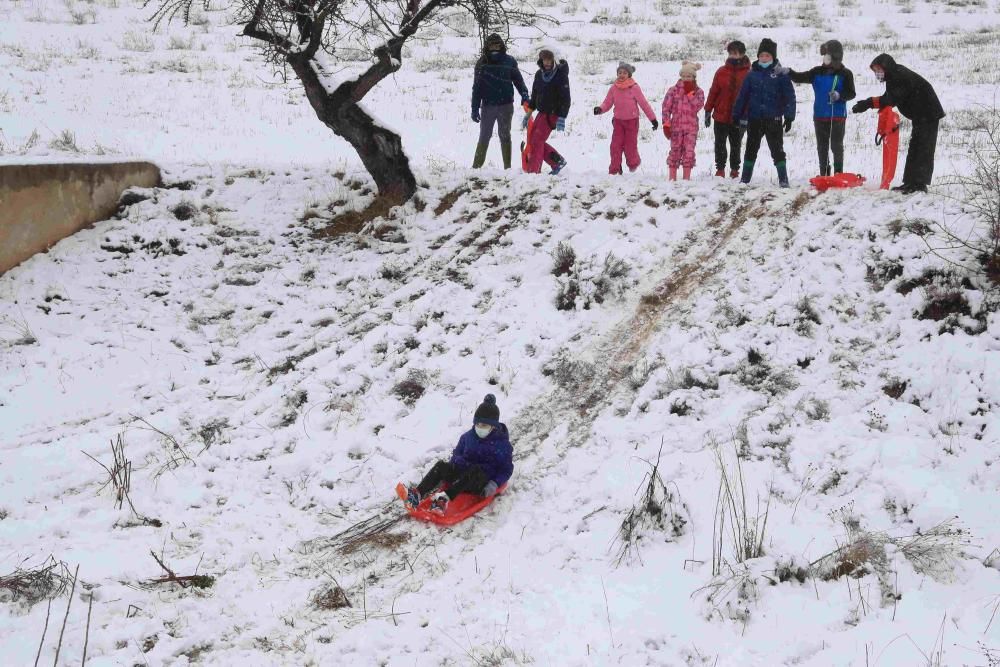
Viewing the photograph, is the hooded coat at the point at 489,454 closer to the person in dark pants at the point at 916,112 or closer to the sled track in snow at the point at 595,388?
the sled track in snow at the point at 595,388

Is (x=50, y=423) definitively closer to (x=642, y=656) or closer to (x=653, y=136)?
(x=642, y=656)

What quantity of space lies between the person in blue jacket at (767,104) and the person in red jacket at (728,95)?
0.24m

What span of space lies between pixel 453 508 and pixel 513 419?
3.64 ft

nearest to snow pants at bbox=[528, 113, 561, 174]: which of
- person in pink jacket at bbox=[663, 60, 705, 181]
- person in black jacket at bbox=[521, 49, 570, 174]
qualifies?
person in black jacket at bbox=[521, 49, 570, 174]

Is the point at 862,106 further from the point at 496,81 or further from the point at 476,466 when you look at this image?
the point at 476,466

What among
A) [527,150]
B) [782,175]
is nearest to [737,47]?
[782,175]

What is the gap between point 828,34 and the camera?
2364 centimetres

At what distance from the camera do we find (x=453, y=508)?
5.48 metres

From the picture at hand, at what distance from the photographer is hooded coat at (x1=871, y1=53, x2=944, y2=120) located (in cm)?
759

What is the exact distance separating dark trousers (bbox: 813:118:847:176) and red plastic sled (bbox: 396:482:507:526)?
6.13m

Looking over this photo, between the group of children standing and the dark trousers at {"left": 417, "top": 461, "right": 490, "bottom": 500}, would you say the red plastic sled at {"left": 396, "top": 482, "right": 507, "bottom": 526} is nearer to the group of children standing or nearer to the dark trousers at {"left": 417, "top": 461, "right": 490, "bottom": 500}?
the dark trousers at {"left": 417, "top": 461, "right": 490, "bottom": 500}

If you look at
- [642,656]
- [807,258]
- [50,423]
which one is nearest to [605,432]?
[642,656]

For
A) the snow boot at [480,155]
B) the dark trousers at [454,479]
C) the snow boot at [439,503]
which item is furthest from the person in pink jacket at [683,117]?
the snow boot at [439,503]

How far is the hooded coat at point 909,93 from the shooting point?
759 cm
